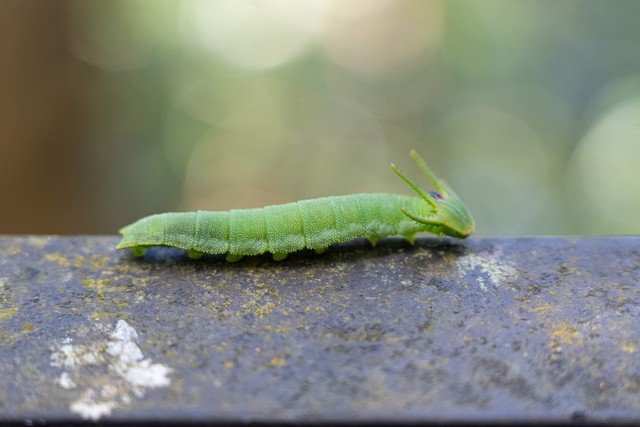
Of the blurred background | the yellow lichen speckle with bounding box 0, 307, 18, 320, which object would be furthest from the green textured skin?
the blurred background

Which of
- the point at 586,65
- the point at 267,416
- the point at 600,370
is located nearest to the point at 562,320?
the point at 600,370

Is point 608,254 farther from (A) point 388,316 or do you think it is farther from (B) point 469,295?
(A) point 388,316

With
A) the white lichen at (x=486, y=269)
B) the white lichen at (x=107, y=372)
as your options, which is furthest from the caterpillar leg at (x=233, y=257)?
the white lichen at (x=486, y=269)

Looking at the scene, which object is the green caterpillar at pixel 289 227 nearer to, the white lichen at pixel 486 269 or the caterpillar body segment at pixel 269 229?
the caterpillar body segment at pixel 269 229

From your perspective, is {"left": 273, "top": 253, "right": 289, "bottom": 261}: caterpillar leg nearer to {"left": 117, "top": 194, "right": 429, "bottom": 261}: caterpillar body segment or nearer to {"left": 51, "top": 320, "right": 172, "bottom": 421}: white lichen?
{"left": 117, "top": 194, "right": 429, "bottom": 261}: caterpillar body segment

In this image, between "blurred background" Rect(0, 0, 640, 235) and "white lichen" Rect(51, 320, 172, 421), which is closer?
"white lichen" Rect(51, 320, 172, 421)
